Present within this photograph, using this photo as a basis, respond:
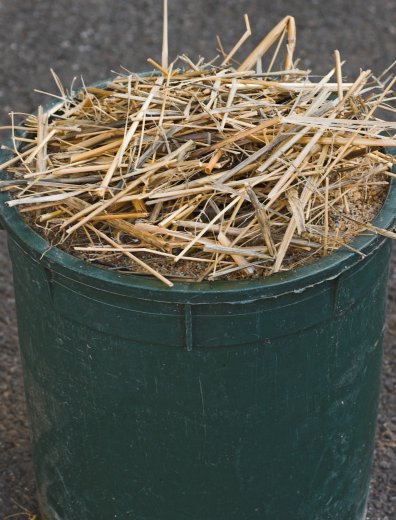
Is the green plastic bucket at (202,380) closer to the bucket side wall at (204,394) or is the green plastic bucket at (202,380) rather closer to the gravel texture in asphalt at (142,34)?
the bucket side wall at (204,394)

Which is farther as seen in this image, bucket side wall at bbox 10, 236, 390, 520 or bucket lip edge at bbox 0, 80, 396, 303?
bucket side wall at bbox 10, 236, 390, 520

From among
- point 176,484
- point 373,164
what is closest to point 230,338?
point 176,484

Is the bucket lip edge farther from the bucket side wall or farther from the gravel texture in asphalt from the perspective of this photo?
the gravel texture in asphalt

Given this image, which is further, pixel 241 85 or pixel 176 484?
pixel 241 85

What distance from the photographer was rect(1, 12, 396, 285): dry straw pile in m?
→ 2.70

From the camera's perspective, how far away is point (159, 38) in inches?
256

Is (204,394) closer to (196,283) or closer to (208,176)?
(196,283)

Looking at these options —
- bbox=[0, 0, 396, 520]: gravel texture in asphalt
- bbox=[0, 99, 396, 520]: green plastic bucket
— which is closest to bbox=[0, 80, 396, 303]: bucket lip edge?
bbox=[0, 99, 396, 520]: green plastic bucket

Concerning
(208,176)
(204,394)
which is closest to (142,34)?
(208,176)

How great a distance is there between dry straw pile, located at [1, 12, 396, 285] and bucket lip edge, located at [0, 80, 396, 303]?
5 centimetres

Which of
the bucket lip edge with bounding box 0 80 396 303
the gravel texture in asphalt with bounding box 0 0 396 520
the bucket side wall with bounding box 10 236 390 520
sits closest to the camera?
the bucket lip edge with bounding box 0 80 396 303

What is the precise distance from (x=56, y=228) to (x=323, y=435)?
0.97m

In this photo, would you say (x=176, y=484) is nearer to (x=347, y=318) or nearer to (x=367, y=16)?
(x=347, y=318)

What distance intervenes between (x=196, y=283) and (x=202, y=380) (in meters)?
0.29
